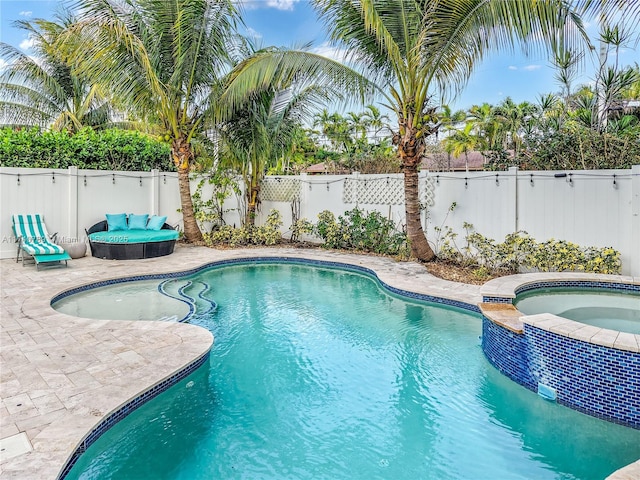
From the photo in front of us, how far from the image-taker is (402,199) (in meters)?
11.1

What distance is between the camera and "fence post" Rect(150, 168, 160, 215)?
12531 mm

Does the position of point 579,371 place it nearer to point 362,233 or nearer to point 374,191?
point 362,233

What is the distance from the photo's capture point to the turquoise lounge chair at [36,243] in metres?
8.81

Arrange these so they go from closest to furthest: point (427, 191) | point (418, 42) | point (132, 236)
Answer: point (418, 42)
point (132, 236)
point (427, 191)

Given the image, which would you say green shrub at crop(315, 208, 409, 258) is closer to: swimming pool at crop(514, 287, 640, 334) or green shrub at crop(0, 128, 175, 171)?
swimming pool at crop(514, 287, 640, 334)

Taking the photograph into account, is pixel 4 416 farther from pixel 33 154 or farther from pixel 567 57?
pixel 33 154

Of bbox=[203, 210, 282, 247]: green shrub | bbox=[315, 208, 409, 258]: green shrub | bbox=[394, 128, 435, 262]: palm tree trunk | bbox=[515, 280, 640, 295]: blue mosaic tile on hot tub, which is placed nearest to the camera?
bbox=[515, 280, 640, 295]: blue mosaic tile on hot tub

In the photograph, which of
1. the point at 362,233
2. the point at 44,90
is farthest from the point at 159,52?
the point at 44,90

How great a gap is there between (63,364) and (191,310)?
2618 millimetres

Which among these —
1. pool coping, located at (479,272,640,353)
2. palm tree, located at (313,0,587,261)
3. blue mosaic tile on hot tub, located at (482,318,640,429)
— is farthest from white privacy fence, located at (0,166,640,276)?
blue mosaic tile on hot tub, located at (482,318,640,429)

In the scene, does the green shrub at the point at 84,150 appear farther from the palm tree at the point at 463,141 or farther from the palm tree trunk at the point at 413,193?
the palm tree at the point at 463,141

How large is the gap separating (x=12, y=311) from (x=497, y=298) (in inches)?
263

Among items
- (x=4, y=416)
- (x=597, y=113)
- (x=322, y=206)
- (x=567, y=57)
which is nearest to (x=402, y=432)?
(x=4, y=416)

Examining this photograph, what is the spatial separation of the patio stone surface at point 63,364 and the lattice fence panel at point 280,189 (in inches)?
254
